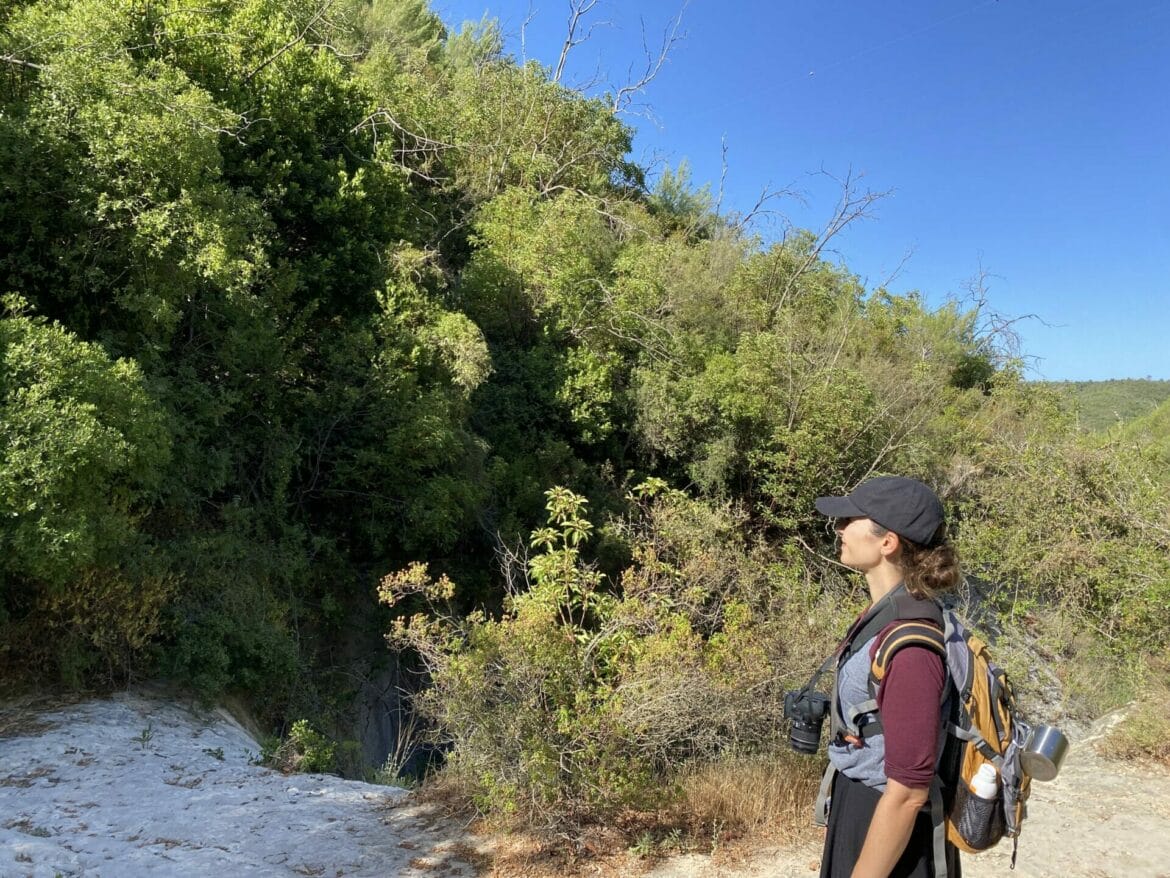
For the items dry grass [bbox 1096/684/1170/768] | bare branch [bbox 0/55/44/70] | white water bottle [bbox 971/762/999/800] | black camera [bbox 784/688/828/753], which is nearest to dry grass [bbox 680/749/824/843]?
black camera [bbox 784/688/828/753]

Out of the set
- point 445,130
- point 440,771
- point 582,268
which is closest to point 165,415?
point 440,771

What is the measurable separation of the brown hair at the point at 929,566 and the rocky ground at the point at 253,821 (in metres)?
2.60

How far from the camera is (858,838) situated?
5.67 ft

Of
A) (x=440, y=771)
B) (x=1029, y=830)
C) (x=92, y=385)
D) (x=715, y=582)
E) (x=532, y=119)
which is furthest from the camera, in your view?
(x=532, y=119)

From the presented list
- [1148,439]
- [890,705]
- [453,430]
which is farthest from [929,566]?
[1148,439]

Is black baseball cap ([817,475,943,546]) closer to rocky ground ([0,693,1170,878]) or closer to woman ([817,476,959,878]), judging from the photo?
woman ([817,476,959,878])

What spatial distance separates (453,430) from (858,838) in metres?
9.36

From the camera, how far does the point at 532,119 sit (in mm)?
16766

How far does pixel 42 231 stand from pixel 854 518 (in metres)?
8.18

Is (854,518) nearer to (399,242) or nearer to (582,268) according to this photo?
(399,242)

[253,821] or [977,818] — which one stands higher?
[977,818]

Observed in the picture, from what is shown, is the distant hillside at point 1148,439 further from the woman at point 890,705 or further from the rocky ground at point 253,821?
the woman at point 890,705

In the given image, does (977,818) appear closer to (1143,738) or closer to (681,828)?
(681,828)

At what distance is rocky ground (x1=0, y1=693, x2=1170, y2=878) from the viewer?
377cm
